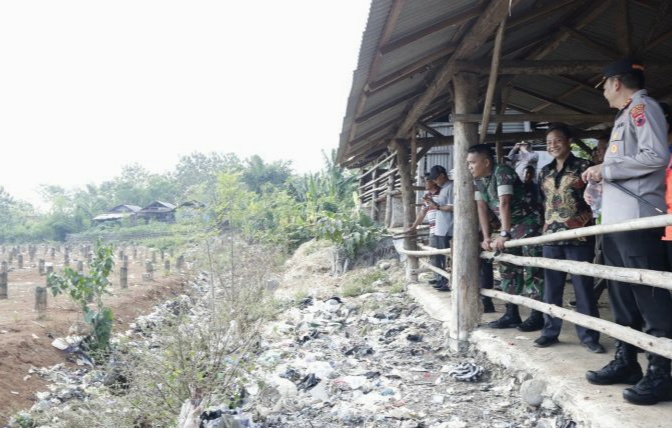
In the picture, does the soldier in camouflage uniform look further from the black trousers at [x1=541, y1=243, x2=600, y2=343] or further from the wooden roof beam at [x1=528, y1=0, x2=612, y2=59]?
the wooden roof beam at [x1=528, y1=0, x2=612, y2=59]

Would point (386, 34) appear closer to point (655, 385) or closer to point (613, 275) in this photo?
point (613, 275)

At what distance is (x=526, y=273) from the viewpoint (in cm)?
405

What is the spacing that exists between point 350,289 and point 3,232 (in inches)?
1638

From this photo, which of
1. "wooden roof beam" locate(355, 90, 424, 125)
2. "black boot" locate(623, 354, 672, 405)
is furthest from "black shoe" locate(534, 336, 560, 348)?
"wooden roof beam" locate(355, 90, 424, 125)

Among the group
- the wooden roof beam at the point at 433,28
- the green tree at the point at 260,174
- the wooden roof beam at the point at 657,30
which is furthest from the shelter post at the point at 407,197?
the green tree at the point at 260,174

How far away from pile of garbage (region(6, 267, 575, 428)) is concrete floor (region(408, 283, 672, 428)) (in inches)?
3.9

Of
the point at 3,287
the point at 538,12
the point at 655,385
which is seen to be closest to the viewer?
the point at 655,385

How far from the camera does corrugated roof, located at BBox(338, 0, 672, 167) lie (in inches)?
134

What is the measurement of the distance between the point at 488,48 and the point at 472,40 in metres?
1.00

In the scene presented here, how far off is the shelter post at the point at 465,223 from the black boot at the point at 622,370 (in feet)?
5.39

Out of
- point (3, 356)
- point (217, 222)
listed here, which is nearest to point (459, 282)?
point (3, 356)

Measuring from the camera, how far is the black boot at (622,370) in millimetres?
2654

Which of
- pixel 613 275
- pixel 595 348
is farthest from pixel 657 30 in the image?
pixel 613 275

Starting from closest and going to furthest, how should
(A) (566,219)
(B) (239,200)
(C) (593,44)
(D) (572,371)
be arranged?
(D) (572,371), (A) (566,219), (C) (593,44), (B) (239,200)
